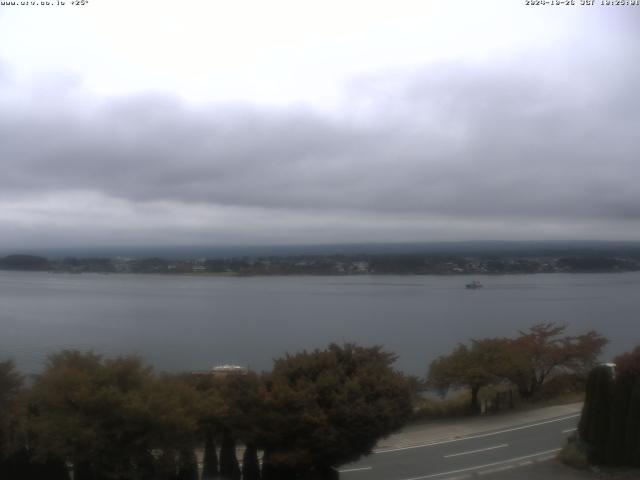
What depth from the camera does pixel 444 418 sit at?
23.8m

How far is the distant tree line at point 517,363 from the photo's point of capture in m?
25.6

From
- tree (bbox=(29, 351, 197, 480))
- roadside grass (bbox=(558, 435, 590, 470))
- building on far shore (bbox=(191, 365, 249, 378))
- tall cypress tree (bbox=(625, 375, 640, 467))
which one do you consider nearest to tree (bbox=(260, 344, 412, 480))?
tree (bbox=(29, 351, 197, 480))

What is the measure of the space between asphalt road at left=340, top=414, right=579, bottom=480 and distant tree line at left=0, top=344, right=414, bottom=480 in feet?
8.05

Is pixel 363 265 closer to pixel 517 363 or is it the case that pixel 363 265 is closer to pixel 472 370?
pixel 517 363

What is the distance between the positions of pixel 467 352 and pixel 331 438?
48.3ft

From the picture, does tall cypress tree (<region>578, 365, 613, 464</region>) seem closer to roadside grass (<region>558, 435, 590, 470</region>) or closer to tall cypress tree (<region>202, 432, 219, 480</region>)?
roadside grass (<region>558, 435, 590, 470</region>)

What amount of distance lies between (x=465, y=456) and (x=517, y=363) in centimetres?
1007

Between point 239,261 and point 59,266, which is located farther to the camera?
point 239,261

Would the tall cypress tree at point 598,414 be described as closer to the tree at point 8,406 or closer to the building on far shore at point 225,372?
the building on far shore at point 225,372

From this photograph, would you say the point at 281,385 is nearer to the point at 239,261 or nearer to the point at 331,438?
the point at 331,438

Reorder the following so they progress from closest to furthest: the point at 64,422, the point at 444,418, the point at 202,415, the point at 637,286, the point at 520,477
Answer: the point at 64,422 < the point at 202,415 < the point at 520,477 < the point at 444,418 < the point at 637,286

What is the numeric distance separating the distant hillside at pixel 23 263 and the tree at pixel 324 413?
212ft

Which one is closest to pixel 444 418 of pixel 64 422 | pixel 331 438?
pixel 331 438

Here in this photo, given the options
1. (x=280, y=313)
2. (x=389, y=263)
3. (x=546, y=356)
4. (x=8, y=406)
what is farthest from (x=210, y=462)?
(x=389, y=263)
